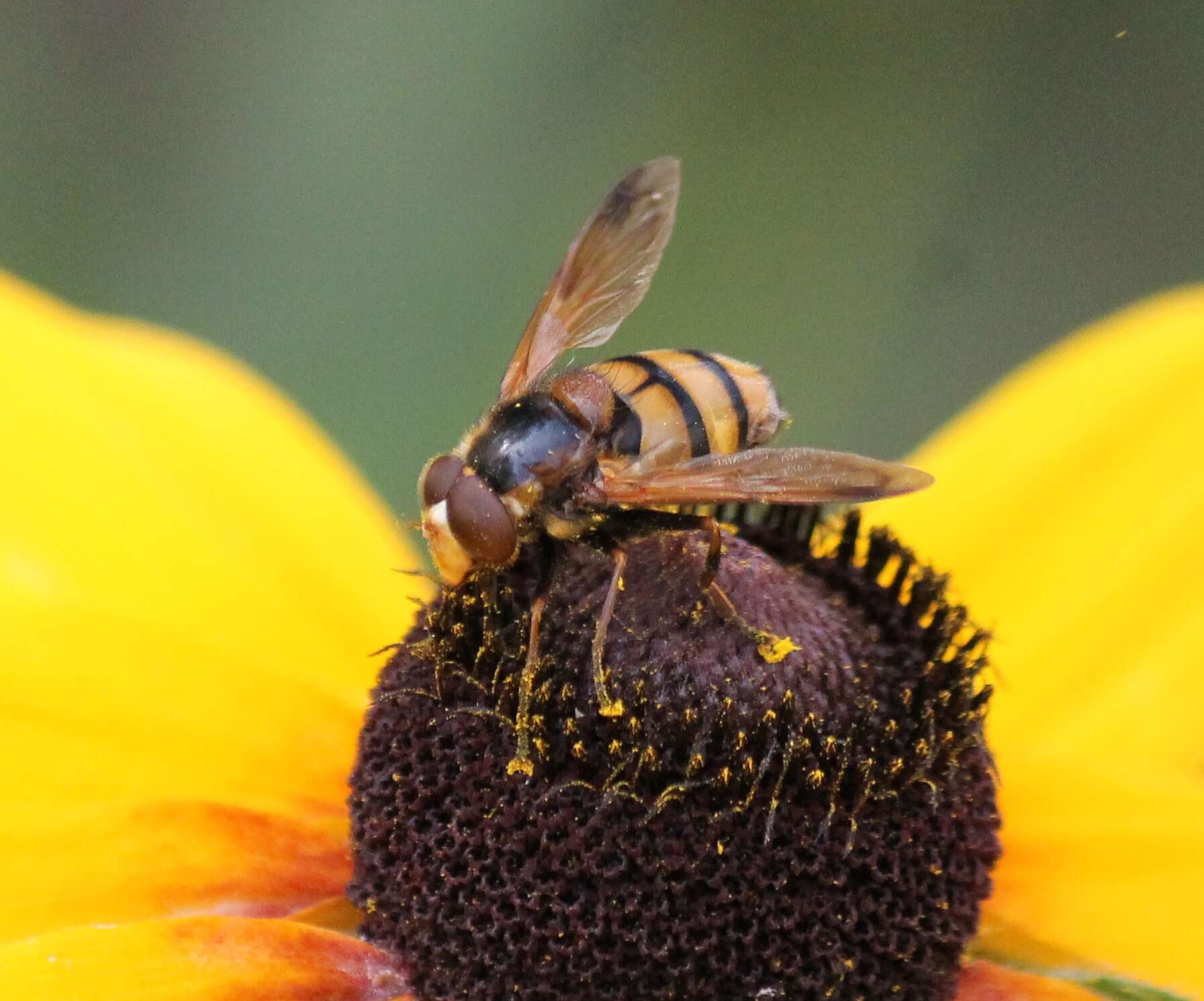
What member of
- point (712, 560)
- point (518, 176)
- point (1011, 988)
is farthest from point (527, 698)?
point (518, 176)

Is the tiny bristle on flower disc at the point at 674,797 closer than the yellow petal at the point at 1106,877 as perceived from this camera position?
Yes

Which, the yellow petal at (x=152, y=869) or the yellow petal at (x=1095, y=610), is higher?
Result: the yellow petal at (x=1095, y=610)

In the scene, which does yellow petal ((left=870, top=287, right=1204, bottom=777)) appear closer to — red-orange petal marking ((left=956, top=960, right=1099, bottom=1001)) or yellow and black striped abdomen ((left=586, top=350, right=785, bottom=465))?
red-orange petal marking ((left=956, top=960, right=1099, bottom=1001))

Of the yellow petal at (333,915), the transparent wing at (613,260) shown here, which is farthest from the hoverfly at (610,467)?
the yellow petal at (333,915)

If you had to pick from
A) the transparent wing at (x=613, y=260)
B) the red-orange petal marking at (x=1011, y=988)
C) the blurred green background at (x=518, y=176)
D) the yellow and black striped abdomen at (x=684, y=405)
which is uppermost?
the blurred green background at (x=518, y=176)

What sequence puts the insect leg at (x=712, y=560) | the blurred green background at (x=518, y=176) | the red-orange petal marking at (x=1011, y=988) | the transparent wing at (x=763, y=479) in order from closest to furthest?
the transparent wing at (x=763, y=479) → the insect leg at (x=712, y=560) → the red-orange petal marking at (x=1011, y=988) → the blurred green background at (x=518, y=176)

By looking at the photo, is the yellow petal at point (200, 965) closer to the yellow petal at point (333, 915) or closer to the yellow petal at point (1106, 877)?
the yellow petal at point (333, 915)

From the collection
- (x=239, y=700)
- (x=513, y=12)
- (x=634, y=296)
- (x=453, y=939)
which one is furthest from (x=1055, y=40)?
(x=453, y=939)
